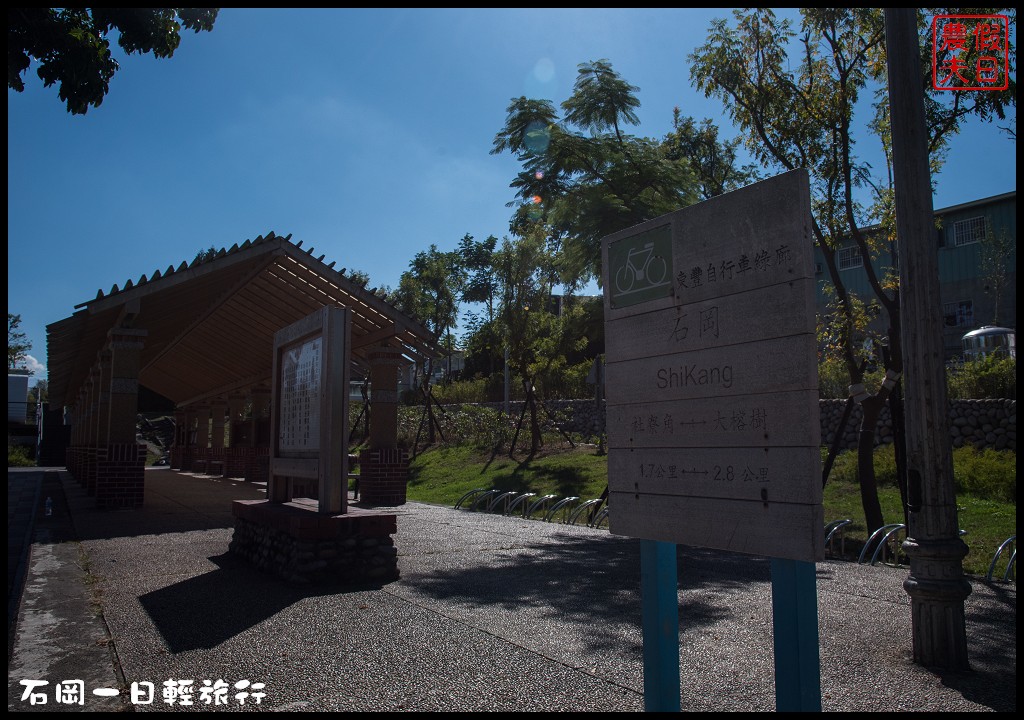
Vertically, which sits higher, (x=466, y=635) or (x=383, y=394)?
(x=383, y=394)

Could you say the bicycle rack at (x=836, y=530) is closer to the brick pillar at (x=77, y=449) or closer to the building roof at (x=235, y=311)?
the building roof at (x=235, y=311)

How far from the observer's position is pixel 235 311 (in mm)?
15633

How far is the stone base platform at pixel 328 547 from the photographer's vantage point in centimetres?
716

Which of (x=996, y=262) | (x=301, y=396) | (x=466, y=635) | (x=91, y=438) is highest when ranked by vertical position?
(x=996, y=262)

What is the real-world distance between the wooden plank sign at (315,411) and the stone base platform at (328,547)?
0.91 ft

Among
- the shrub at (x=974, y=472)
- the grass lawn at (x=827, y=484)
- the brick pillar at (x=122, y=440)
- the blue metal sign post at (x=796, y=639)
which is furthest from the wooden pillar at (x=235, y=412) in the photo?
the blue metal sign post at (x=796, y=639)

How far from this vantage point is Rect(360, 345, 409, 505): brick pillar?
1509 cm

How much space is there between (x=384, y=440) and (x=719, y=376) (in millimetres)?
12717

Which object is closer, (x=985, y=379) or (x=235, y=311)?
(x=985, y=379)

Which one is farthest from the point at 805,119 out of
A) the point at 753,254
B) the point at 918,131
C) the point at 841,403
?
the point at 753,254

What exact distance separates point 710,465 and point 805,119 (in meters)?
9.71

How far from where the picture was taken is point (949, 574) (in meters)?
4.84

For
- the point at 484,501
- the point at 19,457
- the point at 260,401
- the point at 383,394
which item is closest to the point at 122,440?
the point at 383,394

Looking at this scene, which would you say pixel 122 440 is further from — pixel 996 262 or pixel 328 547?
pixel 996 262
